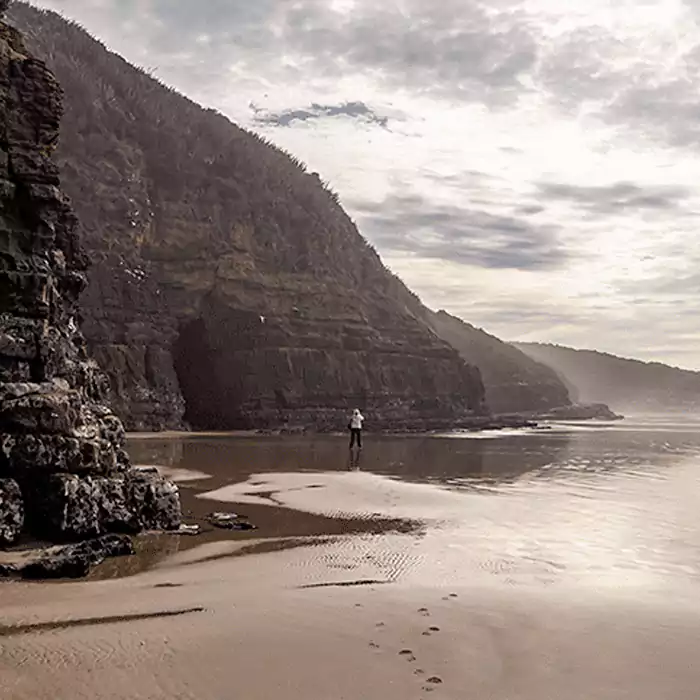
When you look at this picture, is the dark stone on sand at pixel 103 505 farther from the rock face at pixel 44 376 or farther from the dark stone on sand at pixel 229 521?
the dark stone on sand at pixel 229 521

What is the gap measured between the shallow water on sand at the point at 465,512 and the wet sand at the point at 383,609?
0.06 m

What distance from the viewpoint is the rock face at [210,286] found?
1692 inches

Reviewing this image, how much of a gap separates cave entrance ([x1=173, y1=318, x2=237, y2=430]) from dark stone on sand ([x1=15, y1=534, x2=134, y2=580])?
35068 millimetres

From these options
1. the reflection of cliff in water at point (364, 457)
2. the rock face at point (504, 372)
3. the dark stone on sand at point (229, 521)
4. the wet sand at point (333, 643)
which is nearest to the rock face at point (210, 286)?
the reflection of cliff in water at point (364, 457)

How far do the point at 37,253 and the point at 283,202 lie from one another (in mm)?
46098

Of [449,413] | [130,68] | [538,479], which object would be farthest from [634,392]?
[538,479]

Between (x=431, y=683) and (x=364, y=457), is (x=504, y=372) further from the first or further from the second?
(x=431, y=683)

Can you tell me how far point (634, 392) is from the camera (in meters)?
198

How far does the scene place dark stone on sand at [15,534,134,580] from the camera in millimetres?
7875

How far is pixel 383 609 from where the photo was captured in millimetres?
6938

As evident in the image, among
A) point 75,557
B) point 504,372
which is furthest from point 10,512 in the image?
point 504,372

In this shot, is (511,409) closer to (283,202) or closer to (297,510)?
(283,202)

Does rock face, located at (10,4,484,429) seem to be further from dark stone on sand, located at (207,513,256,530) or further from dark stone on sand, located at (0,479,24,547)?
dark stone on sand, located at (0,479,24,547)

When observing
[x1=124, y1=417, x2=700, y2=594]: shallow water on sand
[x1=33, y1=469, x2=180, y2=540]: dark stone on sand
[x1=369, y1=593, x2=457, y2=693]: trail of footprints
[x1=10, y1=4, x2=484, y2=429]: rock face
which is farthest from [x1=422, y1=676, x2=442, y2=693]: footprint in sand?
[x1=10, y1=4, x2=484, y2=429]: rock face
